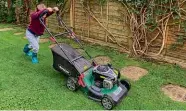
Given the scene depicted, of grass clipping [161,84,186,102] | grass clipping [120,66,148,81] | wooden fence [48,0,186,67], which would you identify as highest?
wooden fence [48,0,186,67]

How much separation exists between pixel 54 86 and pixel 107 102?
4.29 feet

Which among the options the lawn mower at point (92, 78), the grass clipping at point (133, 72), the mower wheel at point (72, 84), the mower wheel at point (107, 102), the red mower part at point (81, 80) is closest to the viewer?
the mower wheel at point (107, 102)

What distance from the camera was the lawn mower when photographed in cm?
448

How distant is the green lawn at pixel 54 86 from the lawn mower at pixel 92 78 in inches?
6.6

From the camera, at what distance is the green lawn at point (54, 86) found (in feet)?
14.9

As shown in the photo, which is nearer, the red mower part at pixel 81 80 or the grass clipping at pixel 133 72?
the red mower part at pixel 81 80

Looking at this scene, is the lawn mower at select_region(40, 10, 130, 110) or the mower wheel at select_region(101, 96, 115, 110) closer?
the mower wheel at select_region(101, 96, 115, 110)

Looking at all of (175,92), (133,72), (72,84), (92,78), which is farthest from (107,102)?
(133,72)

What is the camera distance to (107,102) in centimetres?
441

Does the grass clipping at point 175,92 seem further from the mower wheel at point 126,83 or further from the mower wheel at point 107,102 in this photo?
the mower wheel at point 107,102

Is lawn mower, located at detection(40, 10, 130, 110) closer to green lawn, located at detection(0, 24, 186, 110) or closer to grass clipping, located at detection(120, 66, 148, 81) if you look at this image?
green lawn, located at detection(0, 24, 186, 110)

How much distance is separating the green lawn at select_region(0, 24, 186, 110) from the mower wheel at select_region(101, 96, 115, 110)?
10 centimetres

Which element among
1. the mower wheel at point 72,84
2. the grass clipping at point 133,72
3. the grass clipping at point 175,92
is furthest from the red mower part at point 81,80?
the grass clipping at point 175,92

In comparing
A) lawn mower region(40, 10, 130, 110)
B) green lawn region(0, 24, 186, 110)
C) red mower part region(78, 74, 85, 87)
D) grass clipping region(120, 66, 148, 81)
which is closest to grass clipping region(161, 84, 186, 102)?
green lawn region(0, 24, 186, 110)
